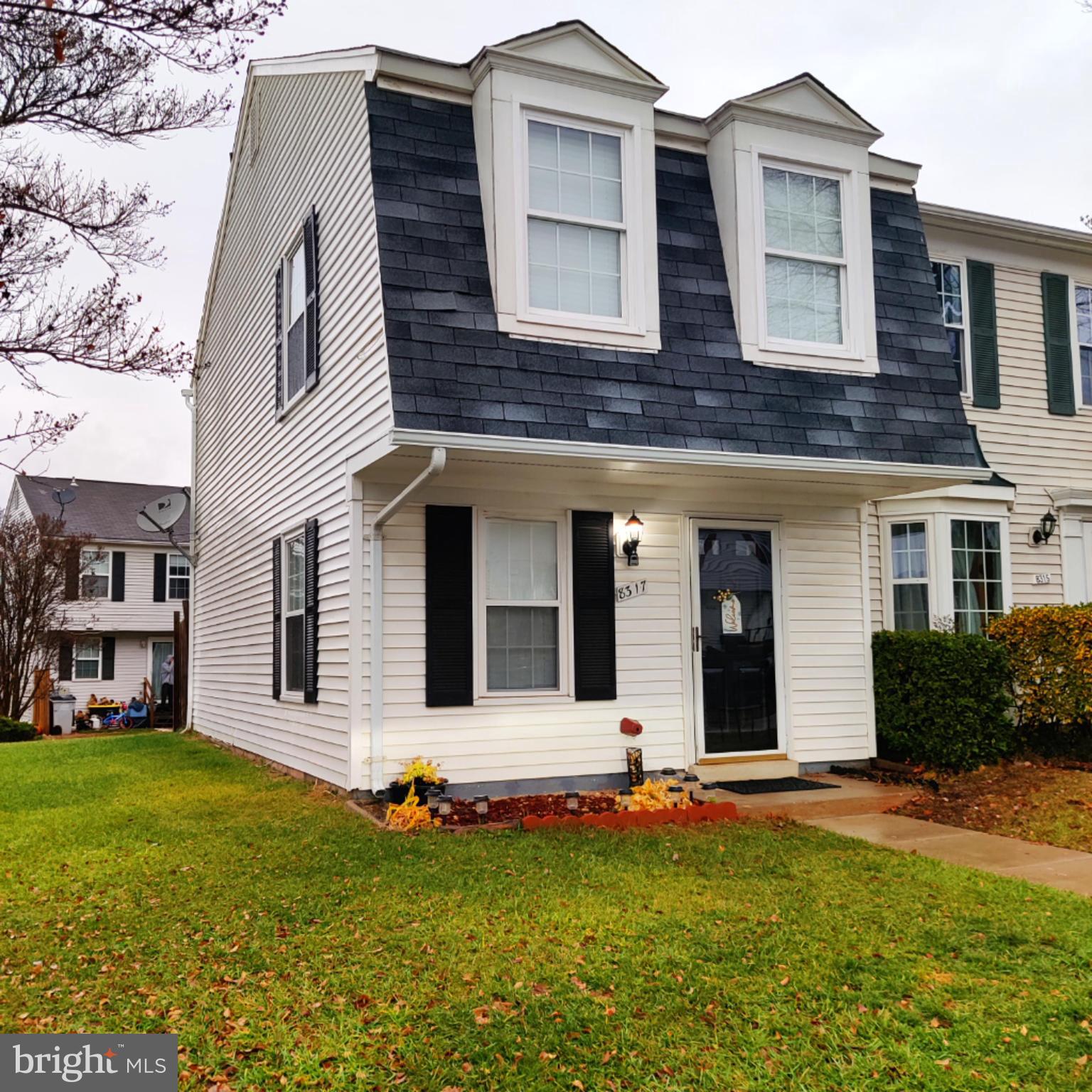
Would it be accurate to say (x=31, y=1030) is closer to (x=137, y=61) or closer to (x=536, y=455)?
(x=536, y=455)

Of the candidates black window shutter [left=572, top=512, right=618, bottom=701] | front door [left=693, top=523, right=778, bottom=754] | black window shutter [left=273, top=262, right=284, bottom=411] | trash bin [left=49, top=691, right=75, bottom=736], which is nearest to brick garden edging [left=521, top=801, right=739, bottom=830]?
black window shutter [left=572, top=512, right=618, bottom=701]

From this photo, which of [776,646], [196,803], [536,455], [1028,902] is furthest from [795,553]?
[196,803]

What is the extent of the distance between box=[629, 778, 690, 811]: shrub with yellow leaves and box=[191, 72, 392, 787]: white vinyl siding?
2.17 meters

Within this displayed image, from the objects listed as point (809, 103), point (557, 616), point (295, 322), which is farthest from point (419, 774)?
point (809, 103)

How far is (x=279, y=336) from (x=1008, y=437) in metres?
8.01

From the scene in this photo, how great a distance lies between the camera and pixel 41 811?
25.4 feet

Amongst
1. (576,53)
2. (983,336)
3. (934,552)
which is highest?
(576,53)

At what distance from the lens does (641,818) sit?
6.46 m

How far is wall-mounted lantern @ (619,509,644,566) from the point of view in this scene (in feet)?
26.6

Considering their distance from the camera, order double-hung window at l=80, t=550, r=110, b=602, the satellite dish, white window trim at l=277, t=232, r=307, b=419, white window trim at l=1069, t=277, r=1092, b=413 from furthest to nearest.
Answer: double-hung window at l=80, t=550, r=110, b=602, the satellite dish, white window trim at l=1069, t=277, r=1092, b=413, white window trim at l=277, t=232, r=307, b=419

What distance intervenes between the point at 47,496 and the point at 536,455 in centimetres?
2533

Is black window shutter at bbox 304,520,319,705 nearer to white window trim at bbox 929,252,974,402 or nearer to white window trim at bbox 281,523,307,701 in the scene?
white window trim at bbox 281,523,307,701

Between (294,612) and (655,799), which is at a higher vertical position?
(294,612)

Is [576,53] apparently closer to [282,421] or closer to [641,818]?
[282,421]
